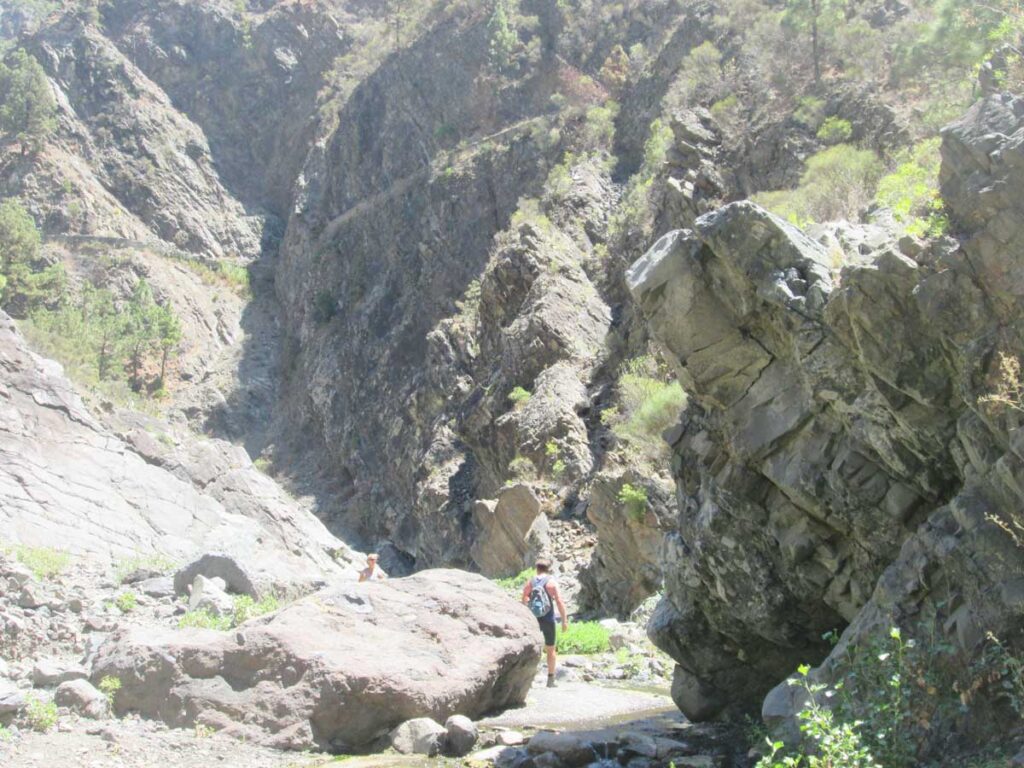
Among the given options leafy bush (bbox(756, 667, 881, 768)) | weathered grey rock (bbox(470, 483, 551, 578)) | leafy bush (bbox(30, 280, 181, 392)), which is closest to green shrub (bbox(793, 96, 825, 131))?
weathered grey rock (bbox(470, 483, 551, 578))

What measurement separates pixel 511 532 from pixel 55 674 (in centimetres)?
1568

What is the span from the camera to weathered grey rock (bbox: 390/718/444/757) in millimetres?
8648

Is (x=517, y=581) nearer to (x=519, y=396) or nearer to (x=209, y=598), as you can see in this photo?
(x=519, y=396)

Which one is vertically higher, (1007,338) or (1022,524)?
(1007,338)

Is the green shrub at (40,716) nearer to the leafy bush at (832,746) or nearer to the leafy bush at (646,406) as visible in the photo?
the leafy bush at (832,746)

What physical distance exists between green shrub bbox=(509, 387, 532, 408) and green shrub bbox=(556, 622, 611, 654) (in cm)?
1293

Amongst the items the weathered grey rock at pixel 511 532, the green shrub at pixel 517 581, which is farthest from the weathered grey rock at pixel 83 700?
the weathered grey rock at pixel 511 532

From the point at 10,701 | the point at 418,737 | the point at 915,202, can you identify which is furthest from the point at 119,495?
the point at 915,202

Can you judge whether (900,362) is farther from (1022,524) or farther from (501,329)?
(501,329)

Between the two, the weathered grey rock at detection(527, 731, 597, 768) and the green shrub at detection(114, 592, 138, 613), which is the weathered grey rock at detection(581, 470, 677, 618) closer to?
the green shrub at detection(114, 592, 138, 613)

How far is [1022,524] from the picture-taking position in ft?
20.2

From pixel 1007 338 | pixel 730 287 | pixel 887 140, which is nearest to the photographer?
pixel 1007 338

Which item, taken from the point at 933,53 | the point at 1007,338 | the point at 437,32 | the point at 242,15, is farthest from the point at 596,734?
the point at 242,15

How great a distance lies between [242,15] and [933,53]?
58.6 metres
